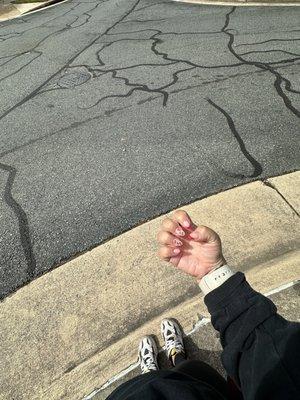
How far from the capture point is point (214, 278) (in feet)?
4.92

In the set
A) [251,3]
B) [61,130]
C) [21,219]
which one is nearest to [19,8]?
[251,3]

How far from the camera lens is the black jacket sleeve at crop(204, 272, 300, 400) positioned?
1154 mm

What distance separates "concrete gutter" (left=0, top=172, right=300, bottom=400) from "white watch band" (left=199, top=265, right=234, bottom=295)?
37.6 inches

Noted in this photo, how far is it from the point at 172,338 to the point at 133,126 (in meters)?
2.89

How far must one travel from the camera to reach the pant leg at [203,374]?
66.4 inches

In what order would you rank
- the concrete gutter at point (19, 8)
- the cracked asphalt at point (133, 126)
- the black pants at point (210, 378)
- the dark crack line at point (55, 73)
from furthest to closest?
the concrete gutter at point (19, 8), the dark crack line at point (55, 73), the cracked asphalt at point (133, 126), the black pants at point (210, 378)

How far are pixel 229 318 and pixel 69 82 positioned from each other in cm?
550

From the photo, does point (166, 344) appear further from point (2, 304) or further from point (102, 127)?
point (102, 127)

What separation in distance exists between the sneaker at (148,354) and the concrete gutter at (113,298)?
0.26 ft

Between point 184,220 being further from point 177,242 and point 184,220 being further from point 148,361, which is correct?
point 148,361

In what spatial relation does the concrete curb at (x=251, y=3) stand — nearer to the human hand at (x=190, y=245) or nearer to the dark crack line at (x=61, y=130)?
the dark crack line at (x=61, y=130)

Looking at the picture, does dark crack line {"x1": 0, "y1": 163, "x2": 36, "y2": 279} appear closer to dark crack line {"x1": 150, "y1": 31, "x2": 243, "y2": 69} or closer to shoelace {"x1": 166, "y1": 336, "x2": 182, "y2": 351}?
shoelace {"x1": 166, "y1": 336, "x2": 182, "y2": 351}

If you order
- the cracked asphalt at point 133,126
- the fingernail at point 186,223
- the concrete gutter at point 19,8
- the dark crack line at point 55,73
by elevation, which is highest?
the fingernail at point 186,223

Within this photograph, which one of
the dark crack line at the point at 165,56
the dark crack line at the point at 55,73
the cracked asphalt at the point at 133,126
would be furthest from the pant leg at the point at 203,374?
the dark crack line at the point at 165,56
